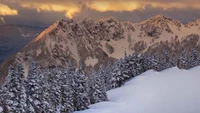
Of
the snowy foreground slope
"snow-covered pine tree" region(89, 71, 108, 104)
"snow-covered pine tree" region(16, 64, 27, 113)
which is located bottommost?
the snowy foreground slope

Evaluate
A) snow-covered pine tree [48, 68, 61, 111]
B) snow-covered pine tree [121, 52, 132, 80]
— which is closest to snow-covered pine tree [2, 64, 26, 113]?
snow-covered pine tree [48, 68, 61, 111]

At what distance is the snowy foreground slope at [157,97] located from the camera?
4400 centimetres

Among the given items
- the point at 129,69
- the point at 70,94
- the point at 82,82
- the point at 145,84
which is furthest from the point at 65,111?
the point at 129,69

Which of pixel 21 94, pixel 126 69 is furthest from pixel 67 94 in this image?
pixel 126 69

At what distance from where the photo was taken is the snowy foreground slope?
4400 cm

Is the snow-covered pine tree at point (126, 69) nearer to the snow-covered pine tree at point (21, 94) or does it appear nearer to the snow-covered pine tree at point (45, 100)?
the snow-covered pine tree at point (45, 100)

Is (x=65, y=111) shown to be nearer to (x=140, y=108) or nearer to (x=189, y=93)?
(x=140, y=108)

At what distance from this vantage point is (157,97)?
53.7m

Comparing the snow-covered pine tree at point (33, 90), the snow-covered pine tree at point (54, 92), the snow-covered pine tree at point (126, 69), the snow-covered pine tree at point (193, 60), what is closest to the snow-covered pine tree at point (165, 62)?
the snow-covered pine tree at point (193, 60)

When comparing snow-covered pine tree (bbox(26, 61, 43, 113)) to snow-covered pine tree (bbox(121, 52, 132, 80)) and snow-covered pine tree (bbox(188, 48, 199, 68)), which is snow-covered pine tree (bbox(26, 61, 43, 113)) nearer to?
snow-covered pine tree (bbox(121, 52, 132, 80))

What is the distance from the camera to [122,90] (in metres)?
67.8

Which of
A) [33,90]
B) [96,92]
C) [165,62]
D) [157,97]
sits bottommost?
[157,97]

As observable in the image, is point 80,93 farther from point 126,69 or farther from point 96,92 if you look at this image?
point 126,69

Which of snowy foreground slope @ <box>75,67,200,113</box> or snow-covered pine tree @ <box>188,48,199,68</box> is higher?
snow-covered pine tree @ <box>188,48,199,68</box>
